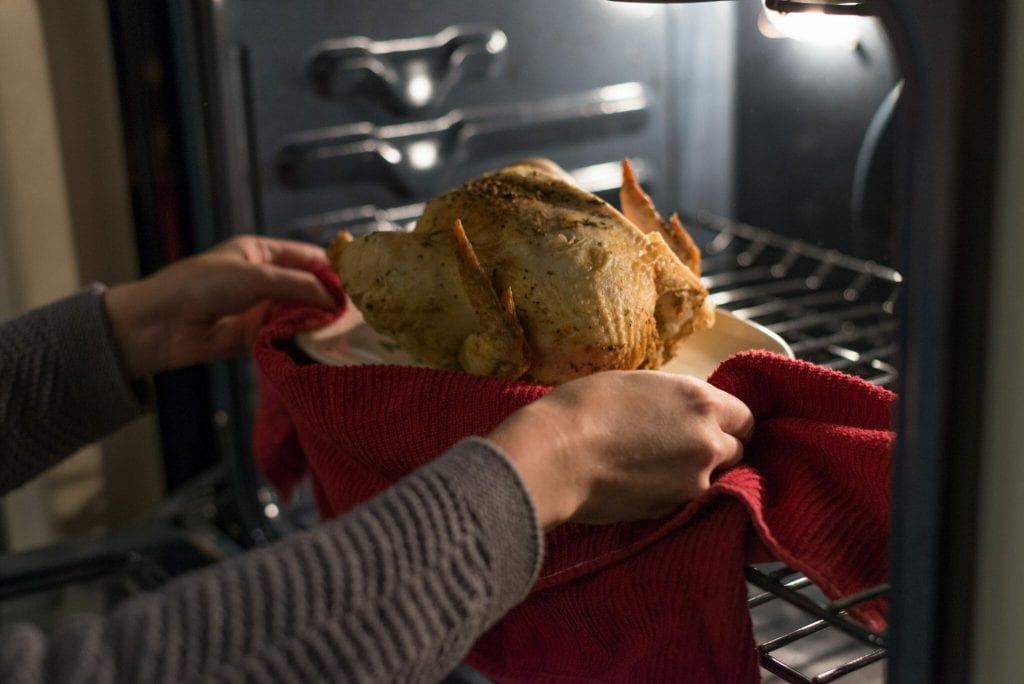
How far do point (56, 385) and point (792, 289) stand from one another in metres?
0.64

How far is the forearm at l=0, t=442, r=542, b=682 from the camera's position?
469mm

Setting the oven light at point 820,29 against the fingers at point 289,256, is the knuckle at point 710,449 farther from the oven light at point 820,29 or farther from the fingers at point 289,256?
the fingers at point 289,256

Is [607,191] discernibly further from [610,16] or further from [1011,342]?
[1011,342]

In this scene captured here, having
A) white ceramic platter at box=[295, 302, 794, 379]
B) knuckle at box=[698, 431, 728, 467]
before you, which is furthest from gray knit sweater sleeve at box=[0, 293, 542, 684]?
white ceramic platter at box=[295, 302, 794, 379]

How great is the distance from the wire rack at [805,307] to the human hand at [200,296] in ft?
1.27

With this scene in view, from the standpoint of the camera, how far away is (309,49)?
1.00 meters

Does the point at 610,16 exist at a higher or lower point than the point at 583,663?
higher

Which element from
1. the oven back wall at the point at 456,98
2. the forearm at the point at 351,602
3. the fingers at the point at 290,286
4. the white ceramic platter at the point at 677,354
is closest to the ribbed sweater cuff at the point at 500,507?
the forearm at the point at 351,602

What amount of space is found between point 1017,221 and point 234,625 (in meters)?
0.37

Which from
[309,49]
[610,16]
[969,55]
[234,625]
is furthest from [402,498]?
[610,16]

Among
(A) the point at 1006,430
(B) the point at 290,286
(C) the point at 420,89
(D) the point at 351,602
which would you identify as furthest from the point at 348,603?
(C) the point at 420,89

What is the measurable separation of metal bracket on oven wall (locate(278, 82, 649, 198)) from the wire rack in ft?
0.48

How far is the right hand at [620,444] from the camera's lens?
0.55 metres

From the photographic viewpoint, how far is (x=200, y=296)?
0.90 m
